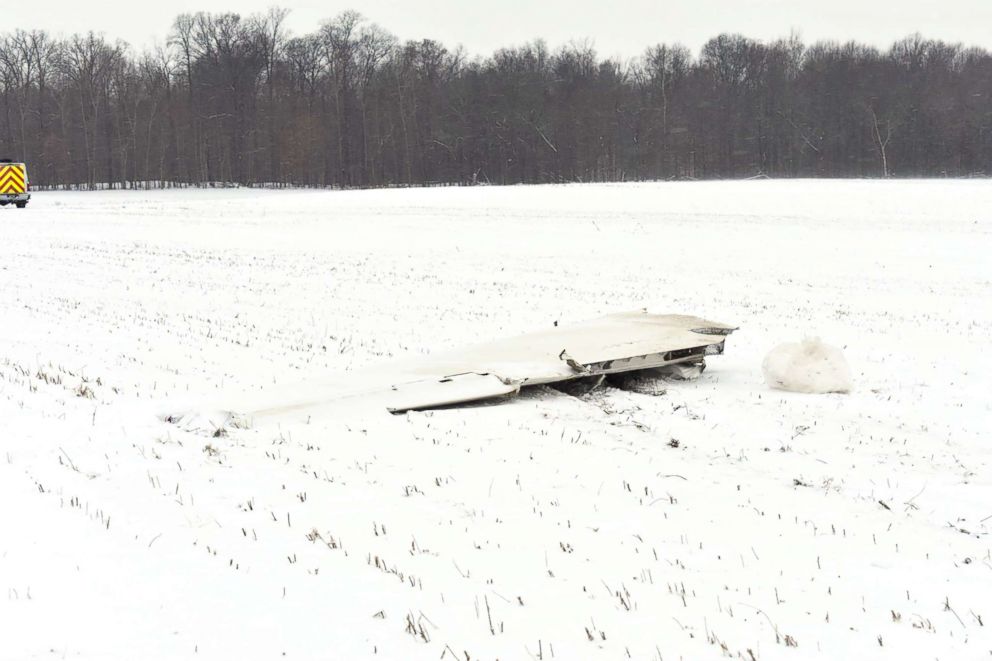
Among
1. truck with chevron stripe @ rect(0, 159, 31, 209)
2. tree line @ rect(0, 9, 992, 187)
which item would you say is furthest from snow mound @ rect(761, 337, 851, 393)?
tree line @ rect(0, 9, 992, 187)

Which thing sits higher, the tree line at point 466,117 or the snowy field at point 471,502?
the tree line at point 466,117

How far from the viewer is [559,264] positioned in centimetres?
2144

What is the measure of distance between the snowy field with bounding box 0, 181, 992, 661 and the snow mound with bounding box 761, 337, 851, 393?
317 millimetres

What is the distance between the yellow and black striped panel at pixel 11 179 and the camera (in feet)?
115

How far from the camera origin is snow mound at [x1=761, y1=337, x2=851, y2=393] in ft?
28.5

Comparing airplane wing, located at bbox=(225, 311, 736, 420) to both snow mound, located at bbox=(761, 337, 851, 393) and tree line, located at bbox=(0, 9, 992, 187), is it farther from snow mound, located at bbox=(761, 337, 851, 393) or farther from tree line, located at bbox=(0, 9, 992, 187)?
tree line, located at bbox=(0, 9, 992, 187)

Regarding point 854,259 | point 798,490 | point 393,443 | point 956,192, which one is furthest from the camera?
point 956,192

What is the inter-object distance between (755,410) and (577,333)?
260 centimetres

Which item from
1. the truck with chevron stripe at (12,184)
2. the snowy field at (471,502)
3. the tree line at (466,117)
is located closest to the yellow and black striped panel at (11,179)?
the truck with chevron stripe at (12,184)

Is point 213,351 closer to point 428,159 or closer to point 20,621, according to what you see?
point 20,621

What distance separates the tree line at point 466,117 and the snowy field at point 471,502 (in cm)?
5371

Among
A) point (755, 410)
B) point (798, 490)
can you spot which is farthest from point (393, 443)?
point (755, 410)

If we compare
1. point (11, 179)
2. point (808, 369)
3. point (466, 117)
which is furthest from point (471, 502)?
point (466, 117)

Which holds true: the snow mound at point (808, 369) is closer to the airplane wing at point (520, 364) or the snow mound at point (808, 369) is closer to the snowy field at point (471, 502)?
the snowy field at point (471, 502)
